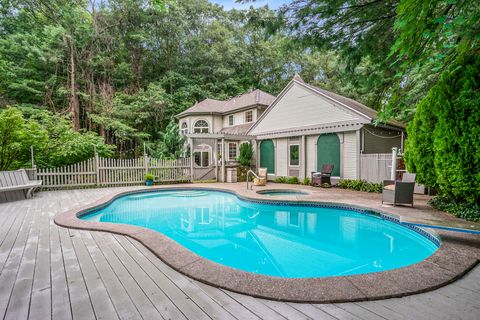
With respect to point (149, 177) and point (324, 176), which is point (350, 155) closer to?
point (324, 176)

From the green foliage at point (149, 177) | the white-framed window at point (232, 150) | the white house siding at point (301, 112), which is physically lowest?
the green foliage at point (149, 177)

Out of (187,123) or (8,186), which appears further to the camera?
(187,123)

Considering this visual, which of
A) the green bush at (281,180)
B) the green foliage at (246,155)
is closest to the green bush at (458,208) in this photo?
the green bush at (281,180)

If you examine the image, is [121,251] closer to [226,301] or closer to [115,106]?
[226,301]

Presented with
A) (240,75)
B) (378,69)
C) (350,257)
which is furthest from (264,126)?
(240,75)

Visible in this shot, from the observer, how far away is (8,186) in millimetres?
6895

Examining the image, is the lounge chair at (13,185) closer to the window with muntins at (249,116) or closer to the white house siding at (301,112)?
the white house siding at (301,112)

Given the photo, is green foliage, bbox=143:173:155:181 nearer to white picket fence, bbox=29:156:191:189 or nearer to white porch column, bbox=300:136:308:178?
white picket fence, bbox=29:156:191:189

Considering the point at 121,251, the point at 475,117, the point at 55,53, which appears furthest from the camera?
the point at 55,53

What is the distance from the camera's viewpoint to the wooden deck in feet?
6.15

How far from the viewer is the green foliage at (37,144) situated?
26.9 ft

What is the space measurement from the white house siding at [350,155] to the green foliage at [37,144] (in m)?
11.9

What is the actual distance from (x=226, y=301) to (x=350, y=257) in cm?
296

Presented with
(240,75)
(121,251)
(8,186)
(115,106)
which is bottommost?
(121,251)
